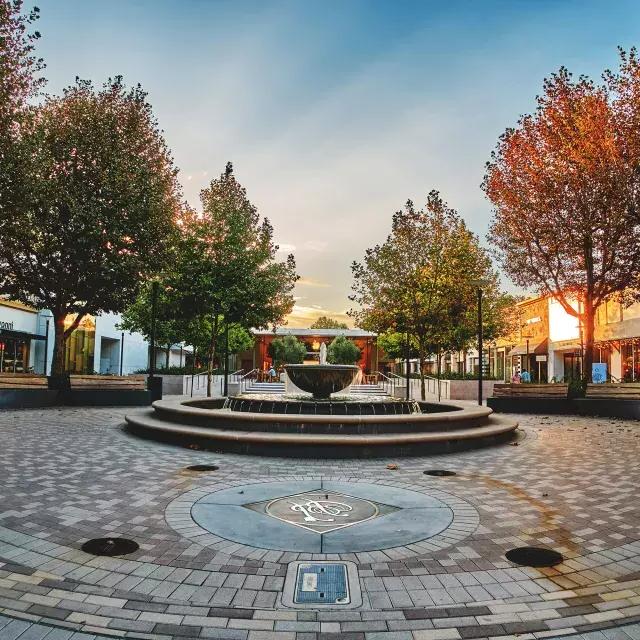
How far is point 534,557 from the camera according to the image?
466 centimetres

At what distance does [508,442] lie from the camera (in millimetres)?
12094

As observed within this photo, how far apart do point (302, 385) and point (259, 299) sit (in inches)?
463

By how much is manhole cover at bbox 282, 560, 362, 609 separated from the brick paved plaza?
83 mm

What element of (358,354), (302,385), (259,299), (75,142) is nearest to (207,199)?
(259,299)

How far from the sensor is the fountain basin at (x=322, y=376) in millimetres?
14508

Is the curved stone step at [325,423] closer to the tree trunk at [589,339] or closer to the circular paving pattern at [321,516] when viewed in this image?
the circular paving pattern at [321,516]

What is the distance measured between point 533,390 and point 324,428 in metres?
12.7

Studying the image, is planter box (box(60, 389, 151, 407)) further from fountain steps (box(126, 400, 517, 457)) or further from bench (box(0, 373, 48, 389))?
fountain steps (box(126, 400, 517, 457))

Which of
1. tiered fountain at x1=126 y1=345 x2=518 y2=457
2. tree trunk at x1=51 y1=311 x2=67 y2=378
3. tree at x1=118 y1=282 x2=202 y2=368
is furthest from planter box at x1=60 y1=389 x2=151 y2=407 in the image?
tiered fountain at x1=126 y1=345 x2=518 y2=457

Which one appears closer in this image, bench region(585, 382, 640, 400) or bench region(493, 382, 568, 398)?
bench region(585, 382, 640, 400)

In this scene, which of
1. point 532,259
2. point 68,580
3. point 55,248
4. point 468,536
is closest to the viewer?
point 68,580

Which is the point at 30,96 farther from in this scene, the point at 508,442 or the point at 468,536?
the point at 468,536

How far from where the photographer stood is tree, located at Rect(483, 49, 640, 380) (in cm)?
2011

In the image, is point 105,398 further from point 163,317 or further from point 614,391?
point 614,391
